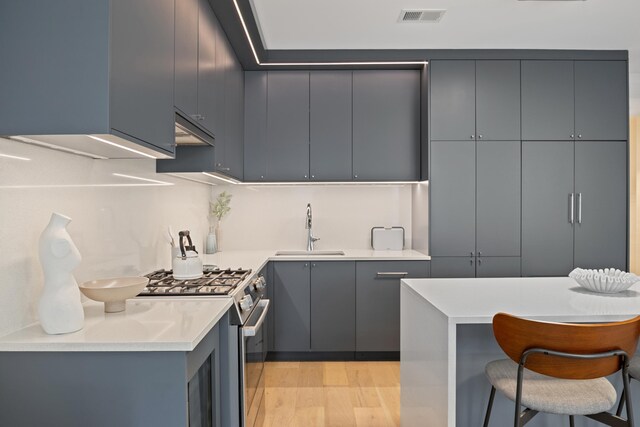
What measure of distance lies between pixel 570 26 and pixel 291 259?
277 centimetres

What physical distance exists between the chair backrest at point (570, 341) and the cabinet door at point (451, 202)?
222 centimetres

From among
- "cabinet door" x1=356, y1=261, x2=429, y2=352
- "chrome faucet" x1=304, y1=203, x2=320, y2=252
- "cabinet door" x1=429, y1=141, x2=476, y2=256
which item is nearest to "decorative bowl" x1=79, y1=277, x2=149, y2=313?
"cabinet door" x1=356, y1=261, x2=429, y2=352

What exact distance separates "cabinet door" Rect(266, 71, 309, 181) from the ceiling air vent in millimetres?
1144

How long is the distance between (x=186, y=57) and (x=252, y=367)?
5.21 ft

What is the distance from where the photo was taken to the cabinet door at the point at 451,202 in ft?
12.4

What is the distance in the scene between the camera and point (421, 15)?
3.12 meters

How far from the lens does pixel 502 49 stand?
3.78 metres

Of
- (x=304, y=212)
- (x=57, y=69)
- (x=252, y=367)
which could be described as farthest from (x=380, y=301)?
(x=57, y=69)

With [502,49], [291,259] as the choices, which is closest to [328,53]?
[502,49]

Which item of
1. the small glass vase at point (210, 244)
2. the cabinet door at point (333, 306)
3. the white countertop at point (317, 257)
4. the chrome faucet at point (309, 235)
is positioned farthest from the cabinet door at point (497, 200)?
the small glass vase at point (210, 244)

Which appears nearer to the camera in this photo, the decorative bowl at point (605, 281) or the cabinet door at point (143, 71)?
the cabinet door at point (143, 71)

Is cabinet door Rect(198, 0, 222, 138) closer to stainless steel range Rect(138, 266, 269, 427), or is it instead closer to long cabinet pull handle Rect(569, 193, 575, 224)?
stainless steel range Rect(138, 266, 269, 427)

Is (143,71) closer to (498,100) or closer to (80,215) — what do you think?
(80,215)

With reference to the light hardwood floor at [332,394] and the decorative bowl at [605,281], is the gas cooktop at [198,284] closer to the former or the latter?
the light hardwood floor at [332,394]
